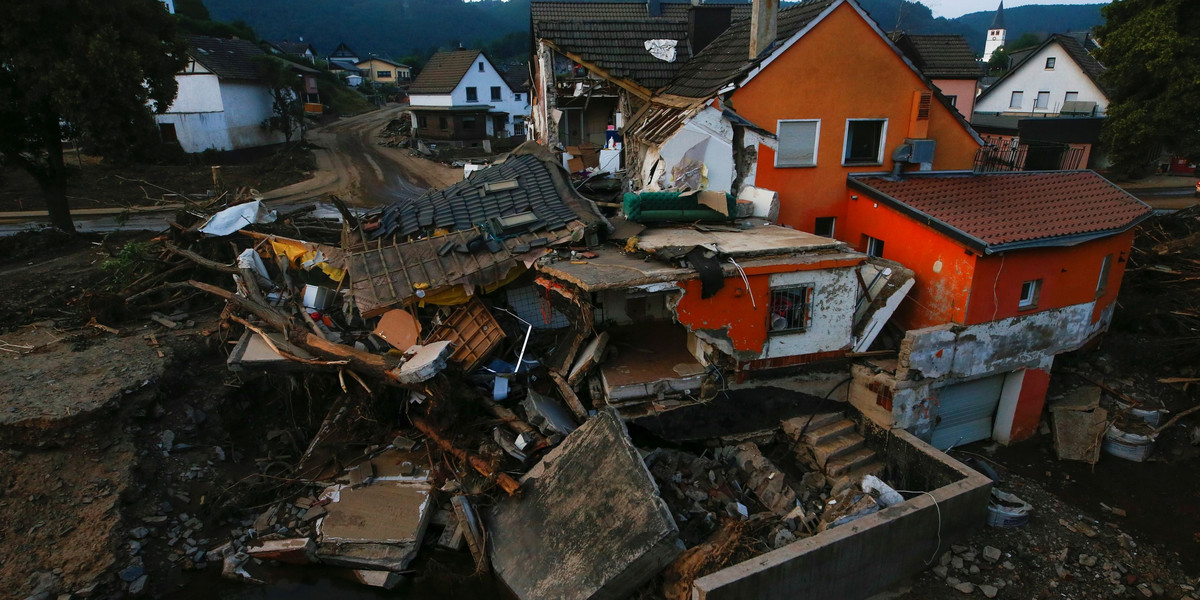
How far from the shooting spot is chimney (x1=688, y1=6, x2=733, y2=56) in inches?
629

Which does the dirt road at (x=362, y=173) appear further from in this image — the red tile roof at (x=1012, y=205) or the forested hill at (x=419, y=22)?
the forested hill at (x=419, y=22)

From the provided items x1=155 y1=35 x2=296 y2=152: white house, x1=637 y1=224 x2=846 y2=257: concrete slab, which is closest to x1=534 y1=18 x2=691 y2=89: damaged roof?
x1=637 y1=224 x2=846 y2=257: concrete slab

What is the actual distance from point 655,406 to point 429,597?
424cm

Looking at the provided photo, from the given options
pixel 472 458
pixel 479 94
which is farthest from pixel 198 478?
pixel 479 94

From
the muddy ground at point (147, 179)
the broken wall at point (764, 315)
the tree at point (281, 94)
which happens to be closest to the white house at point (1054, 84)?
the broken wall at point (764, 315)

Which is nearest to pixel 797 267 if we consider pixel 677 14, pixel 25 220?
pixel 677 14

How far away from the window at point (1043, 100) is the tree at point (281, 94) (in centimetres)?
4719

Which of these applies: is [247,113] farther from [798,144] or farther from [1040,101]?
[1040,101]

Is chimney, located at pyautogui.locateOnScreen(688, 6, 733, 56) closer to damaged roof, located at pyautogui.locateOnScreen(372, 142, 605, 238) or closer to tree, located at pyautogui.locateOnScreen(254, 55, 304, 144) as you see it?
damaged roof, located at pyautogui.locateOnScreen(372, 142, 605, 238)

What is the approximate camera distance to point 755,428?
10414mm

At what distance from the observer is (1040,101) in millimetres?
38156

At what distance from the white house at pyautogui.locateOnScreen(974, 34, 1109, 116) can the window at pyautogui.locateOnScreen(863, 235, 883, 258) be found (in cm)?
3175

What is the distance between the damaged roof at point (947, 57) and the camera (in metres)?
27.9

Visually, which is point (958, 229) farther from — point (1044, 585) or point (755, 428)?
point (1044, 585)
